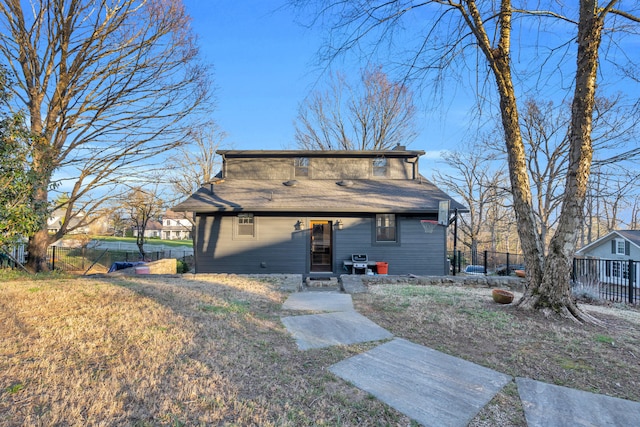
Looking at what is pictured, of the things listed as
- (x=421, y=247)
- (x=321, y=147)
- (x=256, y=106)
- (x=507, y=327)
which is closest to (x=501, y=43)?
(x=507, y=327)

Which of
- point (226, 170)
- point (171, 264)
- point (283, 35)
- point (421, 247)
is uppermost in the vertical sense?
point (283, 35)

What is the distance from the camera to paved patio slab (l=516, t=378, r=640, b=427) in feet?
6.73

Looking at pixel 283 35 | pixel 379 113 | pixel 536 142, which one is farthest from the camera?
pixel 379 113

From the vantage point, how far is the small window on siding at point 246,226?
10625 mm

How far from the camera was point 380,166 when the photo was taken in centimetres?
1262

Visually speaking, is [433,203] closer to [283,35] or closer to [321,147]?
[283,35]

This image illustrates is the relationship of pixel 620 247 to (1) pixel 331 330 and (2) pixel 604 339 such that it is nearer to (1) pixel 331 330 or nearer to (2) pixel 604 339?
(2) pixel 604 339

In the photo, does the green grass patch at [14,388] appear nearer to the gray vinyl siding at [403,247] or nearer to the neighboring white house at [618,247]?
the gray vinyl siding at [403,247]

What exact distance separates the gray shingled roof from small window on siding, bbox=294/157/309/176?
47cm

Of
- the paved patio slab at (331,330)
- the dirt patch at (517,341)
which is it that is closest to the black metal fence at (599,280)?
the dirt patch at (517,341)

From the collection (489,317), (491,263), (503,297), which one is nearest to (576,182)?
(503,297)

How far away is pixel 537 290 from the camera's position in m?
4.70

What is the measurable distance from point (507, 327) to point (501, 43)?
4404 millimetres

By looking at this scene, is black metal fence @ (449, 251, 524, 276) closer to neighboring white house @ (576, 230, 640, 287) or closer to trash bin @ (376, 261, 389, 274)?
trash bin @ (376, 261, 389, 274)
